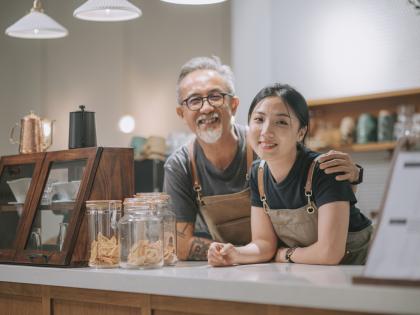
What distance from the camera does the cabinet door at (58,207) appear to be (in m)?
2.78

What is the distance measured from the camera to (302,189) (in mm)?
2639

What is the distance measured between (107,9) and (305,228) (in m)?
1.47

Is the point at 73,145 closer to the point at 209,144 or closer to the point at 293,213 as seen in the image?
the point at 209,144

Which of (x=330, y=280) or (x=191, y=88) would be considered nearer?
(x=330, y=280)

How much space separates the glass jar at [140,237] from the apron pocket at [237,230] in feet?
2.87

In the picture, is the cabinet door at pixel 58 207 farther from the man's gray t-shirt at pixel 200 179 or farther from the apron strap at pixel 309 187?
the apron strap at pixel 309 187

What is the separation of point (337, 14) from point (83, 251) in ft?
12.4

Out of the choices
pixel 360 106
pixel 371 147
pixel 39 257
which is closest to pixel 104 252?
pixel 39 257

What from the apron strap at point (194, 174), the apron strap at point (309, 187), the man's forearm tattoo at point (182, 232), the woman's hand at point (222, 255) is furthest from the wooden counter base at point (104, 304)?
the apron strap at point (194, 174)

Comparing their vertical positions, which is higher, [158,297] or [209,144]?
[209,144]

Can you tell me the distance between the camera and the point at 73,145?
3012 millimetres

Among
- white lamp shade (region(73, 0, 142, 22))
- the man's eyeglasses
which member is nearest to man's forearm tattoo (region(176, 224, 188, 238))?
the man's eyeglasses

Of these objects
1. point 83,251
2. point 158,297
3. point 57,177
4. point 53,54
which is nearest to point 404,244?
point 158,297

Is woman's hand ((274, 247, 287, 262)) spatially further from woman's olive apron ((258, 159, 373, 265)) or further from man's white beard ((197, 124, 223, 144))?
man's white beard ((197, 124, 223, 144))
